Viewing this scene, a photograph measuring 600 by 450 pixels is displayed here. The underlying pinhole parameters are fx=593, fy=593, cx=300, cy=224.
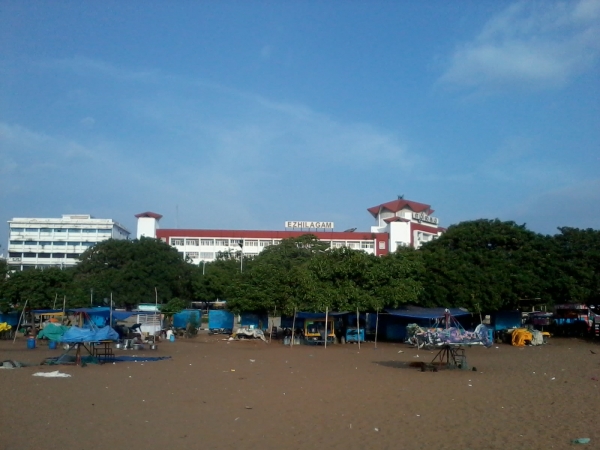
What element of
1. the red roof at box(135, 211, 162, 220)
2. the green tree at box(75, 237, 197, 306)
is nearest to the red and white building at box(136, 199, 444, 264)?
the red roof at box(135, 211, 162, 220)

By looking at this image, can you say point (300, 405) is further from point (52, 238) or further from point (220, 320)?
point (52, 238)

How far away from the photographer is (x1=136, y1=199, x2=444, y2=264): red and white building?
9506 cm

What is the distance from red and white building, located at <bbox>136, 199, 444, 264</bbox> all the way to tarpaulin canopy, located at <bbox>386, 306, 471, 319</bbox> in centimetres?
5879

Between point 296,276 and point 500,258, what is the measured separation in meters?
13.3

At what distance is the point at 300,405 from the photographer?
46.3 ft

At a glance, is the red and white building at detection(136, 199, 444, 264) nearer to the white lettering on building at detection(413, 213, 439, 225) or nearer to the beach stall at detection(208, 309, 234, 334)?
the white lettering on building at detection(413, 213, 439, 225)

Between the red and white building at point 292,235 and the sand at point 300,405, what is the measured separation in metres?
70.6

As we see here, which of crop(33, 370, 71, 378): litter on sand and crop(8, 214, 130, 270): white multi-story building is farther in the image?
crop(8, 214, 130, 270): white multi-story building

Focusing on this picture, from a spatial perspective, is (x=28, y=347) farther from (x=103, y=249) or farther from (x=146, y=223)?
(x=146, y=223)

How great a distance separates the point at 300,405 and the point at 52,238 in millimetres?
99102

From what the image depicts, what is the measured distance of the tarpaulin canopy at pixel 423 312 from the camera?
109ft

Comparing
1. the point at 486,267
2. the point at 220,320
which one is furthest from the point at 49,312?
the point at 486,267

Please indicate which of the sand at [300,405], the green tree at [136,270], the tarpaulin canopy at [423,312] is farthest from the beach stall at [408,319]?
the green tree at [136,270]

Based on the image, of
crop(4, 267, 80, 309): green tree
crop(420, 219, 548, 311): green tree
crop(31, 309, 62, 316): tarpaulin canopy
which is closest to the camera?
crop(420, 219, 548, 311): green tree
